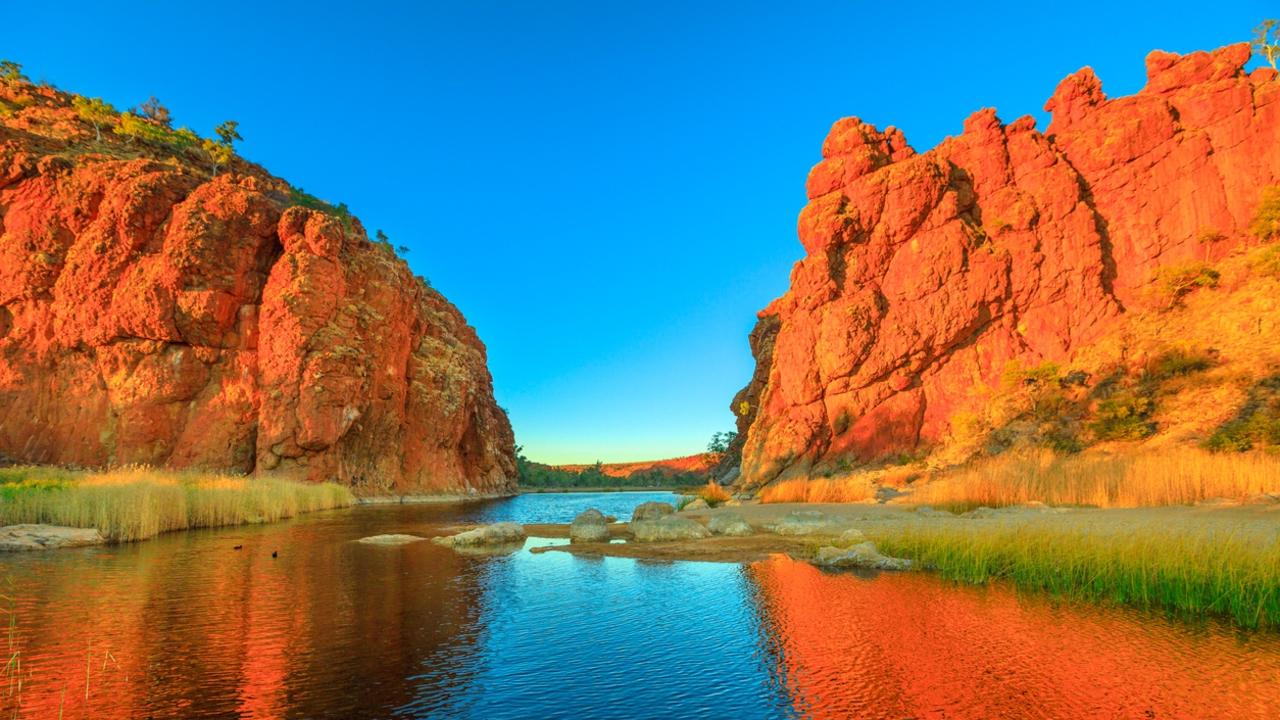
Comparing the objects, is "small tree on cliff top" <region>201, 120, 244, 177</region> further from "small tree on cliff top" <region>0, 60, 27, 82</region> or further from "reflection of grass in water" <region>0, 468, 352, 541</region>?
"reflection of grass in water" <region>0, 468, 352, 541</region>

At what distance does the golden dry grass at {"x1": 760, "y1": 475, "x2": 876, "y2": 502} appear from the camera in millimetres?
29641

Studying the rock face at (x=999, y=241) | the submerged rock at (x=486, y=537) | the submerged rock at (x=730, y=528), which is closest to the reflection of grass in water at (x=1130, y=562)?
the submerged rock at (x=730, y=528)

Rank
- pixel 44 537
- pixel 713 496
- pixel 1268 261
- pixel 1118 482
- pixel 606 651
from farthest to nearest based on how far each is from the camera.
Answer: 1. pixel 713 496
2. pixel 1268 261
3. pixel 1118 482
4. pixel 44 537
5. pixel 606 651

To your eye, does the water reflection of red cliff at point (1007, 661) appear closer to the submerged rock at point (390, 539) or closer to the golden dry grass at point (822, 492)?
the submerged rock at point (390, 539)

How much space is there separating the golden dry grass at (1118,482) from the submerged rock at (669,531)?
341 inches

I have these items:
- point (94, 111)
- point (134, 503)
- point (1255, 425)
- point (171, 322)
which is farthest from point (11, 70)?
point (1255, 425)

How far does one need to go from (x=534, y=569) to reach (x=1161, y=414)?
110 feet

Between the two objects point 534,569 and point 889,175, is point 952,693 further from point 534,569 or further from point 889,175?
point 889,175

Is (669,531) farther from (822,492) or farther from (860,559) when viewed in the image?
(822,492)

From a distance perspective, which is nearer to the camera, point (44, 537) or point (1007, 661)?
point (1007, 661)

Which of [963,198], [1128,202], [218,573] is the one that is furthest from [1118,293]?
[218,573]

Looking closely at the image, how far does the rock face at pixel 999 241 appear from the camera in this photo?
132 feet

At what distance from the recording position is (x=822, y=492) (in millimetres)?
30703

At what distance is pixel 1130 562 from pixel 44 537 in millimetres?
25210
